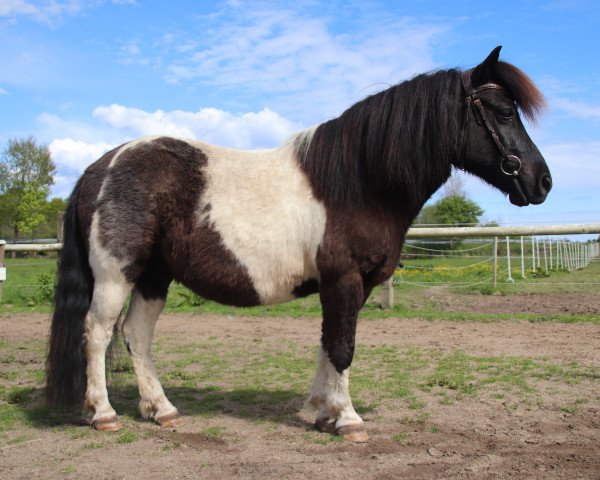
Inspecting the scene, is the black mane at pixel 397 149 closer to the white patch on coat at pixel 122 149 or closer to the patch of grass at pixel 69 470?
the white patch on coat at pixel 122 149

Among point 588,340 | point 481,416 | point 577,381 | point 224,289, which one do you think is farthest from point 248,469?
point 588,340

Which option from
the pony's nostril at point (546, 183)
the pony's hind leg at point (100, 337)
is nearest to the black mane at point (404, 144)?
the pony's nostril at point (546, 183)

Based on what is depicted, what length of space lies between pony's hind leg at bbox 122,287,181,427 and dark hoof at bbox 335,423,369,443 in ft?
4.16

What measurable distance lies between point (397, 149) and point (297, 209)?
2.68 feet

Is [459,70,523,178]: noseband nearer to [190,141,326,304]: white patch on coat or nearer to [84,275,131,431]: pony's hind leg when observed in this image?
[190,141,326,304]: white patch on coat

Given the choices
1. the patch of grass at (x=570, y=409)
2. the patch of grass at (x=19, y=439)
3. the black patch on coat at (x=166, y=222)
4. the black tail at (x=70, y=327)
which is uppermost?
the black patch on coat at (x=166, y=222)

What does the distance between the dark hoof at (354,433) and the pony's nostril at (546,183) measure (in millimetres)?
2069

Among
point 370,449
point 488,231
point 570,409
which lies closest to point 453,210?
point 488,231

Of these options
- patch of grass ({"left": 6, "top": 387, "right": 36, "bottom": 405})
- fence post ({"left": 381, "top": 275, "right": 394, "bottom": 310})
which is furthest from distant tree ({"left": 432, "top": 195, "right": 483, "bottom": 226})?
patch of grass ({"left": 6, "top": 387, "right": 36, "bottom": 405})

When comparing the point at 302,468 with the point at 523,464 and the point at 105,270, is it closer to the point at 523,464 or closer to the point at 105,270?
the point at 523,464

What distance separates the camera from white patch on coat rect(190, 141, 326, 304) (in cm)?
378

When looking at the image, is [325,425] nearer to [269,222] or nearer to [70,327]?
[269,222]

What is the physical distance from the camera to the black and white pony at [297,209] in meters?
3.74

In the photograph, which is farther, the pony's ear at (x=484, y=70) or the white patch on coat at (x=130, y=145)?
the white patch on coat at (x=130, y=145)
